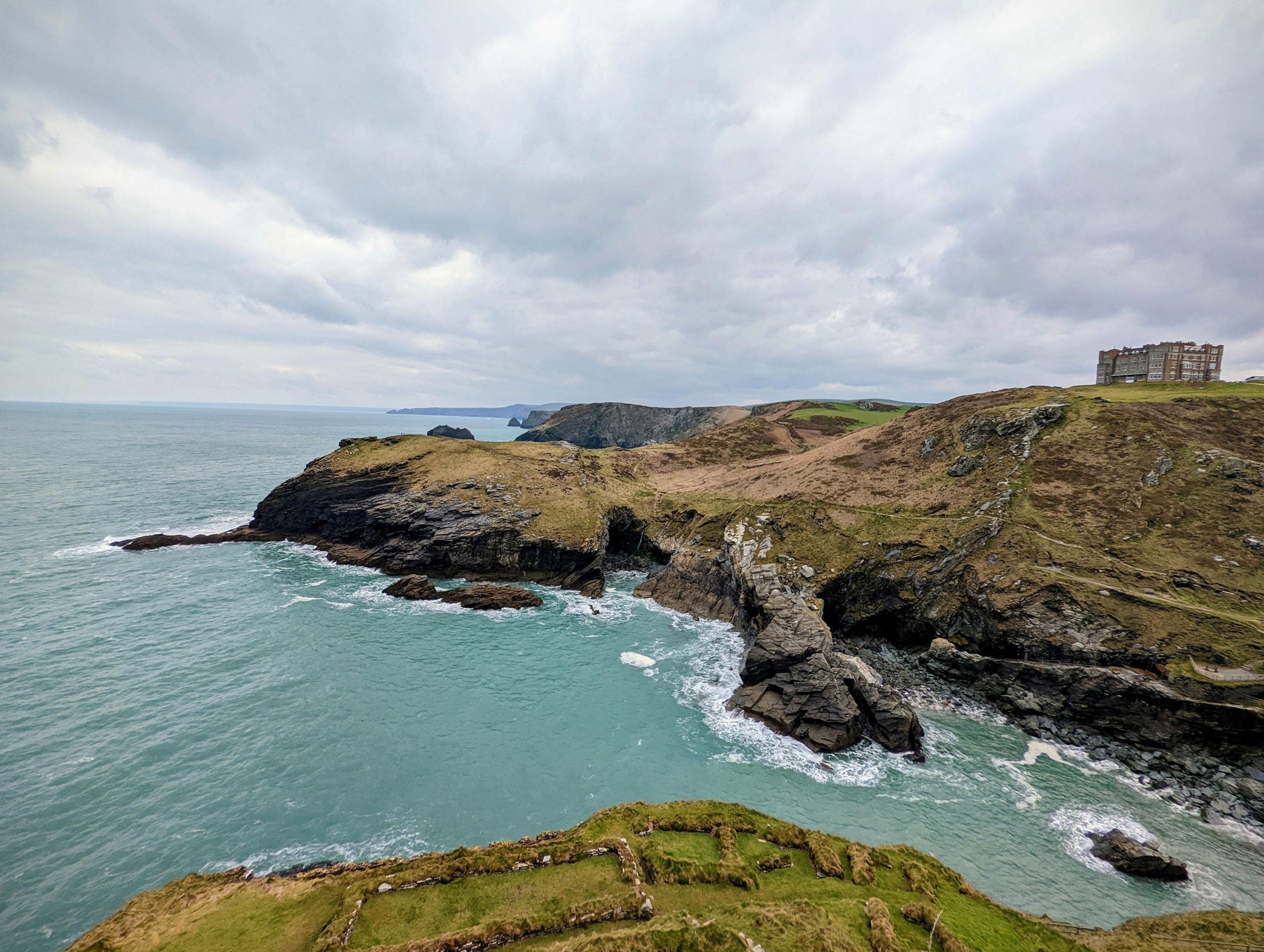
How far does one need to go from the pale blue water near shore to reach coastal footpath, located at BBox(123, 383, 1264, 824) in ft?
11.5

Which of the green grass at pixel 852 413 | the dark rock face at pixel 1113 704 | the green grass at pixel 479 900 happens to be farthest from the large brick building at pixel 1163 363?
the green grass at pixel 479 900

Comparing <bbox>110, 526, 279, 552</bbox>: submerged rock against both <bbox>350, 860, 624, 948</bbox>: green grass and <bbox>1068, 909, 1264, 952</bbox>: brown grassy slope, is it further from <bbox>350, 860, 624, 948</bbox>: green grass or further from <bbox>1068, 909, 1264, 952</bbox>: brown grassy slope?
<bbox>1068, 909, 1264, 952</bbox>: brown grassy slope

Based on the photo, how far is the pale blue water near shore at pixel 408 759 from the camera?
1986 cm

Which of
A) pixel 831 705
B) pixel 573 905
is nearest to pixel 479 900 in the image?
pixel 573 905

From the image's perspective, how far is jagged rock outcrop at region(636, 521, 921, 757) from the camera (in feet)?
91.0

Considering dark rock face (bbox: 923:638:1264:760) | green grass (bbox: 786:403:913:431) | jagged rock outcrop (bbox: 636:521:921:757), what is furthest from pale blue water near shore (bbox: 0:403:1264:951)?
green grass (bbox: 786:403:913:431)

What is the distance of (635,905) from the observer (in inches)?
532

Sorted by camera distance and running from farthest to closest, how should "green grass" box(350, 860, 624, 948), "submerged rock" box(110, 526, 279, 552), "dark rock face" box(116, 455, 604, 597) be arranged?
"submerged rock" box(110, 526, 279, 552) < "dark rock face" box(116, 455, 604, 597) < "green grass" box(350, 860, 624, 948)

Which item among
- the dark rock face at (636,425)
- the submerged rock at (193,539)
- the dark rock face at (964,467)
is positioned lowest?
the submerged rock at (193,539)

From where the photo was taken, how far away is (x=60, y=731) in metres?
26.1

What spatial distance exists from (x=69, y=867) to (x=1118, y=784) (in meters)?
A: 49.0

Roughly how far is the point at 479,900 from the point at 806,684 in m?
22.6

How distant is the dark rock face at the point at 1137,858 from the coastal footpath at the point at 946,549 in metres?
6.35

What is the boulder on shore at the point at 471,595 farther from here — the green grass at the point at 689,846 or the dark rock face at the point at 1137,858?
the dark rock face at the point at 1137,858
